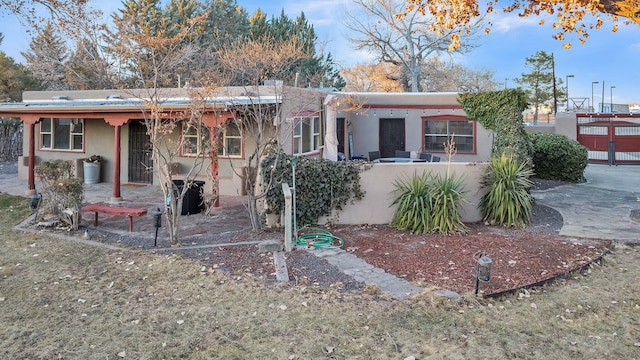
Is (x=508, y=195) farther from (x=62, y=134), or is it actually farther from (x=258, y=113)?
(x=62, y=134)

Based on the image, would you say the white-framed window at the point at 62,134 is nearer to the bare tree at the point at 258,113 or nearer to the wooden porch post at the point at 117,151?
the wooden porch post at the point at 117,151

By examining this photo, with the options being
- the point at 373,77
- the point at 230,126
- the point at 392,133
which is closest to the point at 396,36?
the point at 373,77

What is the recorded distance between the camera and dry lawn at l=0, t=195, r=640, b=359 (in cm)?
376

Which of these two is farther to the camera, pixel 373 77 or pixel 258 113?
pixel 373 77

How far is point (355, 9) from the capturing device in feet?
100.0

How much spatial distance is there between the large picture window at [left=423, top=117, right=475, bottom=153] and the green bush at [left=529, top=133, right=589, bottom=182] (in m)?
2.16

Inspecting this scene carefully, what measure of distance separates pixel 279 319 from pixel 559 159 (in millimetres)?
13800

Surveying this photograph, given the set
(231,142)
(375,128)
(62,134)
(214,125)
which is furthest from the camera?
(375,128)

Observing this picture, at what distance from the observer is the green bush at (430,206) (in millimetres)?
7742

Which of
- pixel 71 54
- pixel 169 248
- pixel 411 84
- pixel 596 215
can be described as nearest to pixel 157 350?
pixel 169 248

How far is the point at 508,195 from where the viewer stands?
27.2 feet

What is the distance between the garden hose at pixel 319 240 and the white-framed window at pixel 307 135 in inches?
210

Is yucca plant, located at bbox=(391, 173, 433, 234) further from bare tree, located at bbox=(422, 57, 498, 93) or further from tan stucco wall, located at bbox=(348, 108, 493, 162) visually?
bare tree, located at bbox=(422, 57, 498, 93)

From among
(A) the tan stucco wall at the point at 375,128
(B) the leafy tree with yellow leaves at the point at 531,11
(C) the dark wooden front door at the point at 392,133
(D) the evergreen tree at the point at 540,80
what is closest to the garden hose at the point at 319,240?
(B) the leafy tree with yellow leaves at the point at 531,11
